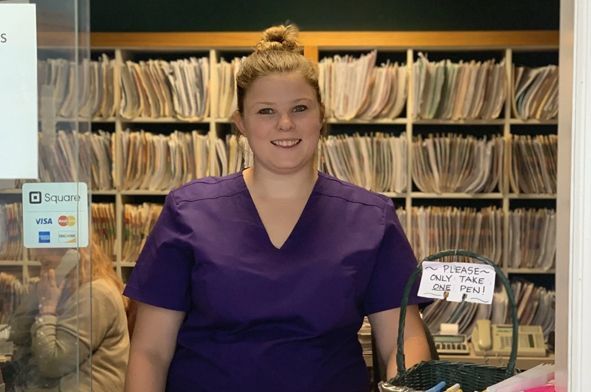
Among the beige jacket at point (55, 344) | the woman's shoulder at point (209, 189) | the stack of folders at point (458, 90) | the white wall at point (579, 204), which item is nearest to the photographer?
the white wall at point (579, 204)

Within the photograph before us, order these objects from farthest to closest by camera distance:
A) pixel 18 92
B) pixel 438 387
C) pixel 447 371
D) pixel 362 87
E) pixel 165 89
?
1. pixel 165 89
2. pixel 362 87
3. pixel 447 371
4. pixel 438 387
5. pixel 18 92

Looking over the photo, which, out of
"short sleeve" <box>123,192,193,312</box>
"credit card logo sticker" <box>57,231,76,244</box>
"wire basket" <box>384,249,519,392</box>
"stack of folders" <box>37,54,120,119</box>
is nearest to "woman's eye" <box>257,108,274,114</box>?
"short sleeve" <box>123,192,193,312</box>

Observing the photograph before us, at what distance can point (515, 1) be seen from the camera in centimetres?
486

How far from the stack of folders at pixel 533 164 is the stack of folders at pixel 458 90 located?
0.67 ft

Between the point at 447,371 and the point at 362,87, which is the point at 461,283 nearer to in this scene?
the point at 447,371

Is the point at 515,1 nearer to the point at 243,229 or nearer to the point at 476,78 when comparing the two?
the point at 476,78

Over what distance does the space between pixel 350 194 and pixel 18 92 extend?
41.9 inches

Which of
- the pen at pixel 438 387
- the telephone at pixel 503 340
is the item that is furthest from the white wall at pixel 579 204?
the telephone at pixel 503 340

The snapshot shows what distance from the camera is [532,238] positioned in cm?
446

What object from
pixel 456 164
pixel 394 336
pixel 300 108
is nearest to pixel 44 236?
pixel 300 108

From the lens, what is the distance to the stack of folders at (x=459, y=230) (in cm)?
446

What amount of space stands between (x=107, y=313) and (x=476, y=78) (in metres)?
Answer: 2.33

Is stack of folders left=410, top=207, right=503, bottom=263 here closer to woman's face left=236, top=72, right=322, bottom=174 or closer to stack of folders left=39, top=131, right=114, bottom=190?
woman's face left=236, top=72, right=322, bottom=174

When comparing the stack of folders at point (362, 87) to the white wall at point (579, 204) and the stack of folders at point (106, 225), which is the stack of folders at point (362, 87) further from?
the white wall at point (579, 204)
